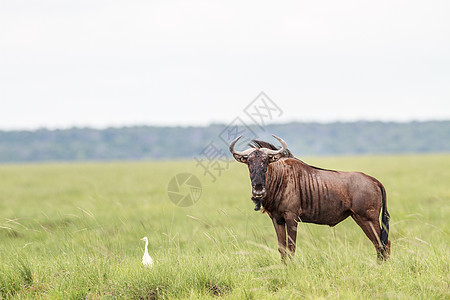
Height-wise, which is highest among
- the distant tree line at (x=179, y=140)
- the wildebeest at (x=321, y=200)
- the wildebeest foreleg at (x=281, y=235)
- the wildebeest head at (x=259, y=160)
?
the wildebeest head at (x=259, y=160)

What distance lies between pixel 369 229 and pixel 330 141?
150777mm

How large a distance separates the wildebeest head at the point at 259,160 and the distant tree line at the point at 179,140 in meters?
140

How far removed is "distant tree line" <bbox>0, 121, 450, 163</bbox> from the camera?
A: 154 meters

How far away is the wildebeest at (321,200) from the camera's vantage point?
7141 mm

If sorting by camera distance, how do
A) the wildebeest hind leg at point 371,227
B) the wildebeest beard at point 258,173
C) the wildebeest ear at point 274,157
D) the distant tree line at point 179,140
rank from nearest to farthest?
1. the wildebeest beard at point 258,173
2. the wildebeest ear at point 274,157
3. the wildebeest hind leg at point 371,227
4. the distant tree line at point 179,140

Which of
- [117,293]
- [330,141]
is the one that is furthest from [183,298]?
[330,141]

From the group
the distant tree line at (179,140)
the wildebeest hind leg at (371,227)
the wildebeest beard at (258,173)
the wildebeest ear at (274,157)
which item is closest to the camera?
the wildebeest beard at (258,173)

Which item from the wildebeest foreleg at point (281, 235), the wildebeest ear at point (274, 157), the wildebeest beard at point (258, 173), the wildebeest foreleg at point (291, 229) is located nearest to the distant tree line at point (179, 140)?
the wildebeest foreleg at point (281, 235)

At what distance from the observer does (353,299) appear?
5.70 m

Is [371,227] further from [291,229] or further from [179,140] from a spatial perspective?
[179,140]

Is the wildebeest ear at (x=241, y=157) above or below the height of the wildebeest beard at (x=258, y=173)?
above

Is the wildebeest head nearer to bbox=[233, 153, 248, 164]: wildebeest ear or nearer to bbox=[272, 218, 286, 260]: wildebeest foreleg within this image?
bbox=[233, 153, 248, 164]: wildebeest ear

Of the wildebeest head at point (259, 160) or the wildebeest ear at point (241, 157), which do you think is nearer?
the wildebeest head at point (259, 160)

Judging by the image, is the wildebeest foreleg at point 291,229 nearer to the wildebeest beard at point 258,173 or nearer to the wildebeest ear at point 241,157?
the wildebeest beard at point 258,173
